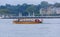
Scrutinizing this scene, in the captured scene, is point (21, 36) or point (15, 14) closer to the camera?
point (21, 36)

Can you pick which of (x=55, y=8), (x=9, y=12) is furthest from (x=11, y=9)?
(x=55, y=8)

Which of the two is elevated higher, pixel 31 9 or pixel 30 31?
pixel 31 9

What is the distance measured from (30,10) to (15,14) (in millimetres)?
1763

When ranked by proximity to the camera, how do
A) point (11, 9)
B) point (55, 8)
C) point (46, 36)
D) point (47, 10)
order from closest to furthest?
point (46, 36), point (11, 9), point (55, 8), point (47, 10)

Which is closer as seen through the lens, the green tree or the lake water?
the lake water

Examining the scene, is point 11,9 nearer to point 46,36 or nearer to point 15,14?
point 15,14

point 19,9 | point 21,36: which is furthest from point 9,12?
point 21,36

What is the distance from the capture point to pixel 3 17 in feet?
83.7

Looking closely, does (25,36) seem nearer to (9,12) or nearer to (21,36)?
(21,36)

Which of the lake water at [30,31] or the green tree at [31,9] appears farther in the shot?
the green tree at [31,9]

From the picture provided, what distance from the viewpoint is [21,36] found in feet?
23.4

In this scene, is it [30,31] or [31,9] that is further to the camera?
[31,9]

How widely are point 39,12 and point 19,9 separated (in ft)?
7.08

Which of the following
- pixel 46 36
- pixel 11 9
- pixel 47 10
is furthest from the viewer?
pixel 47 10
